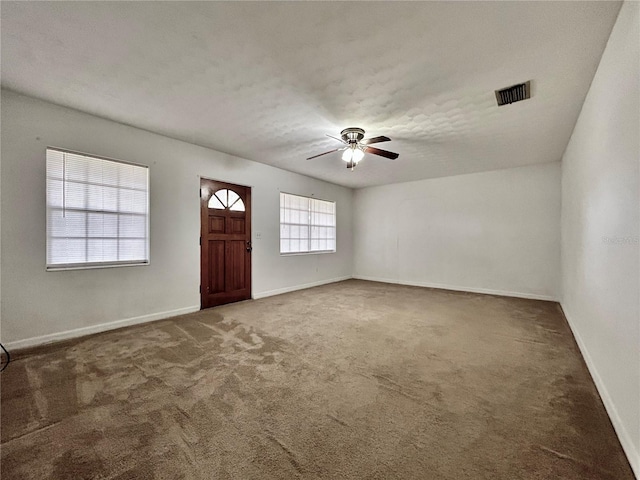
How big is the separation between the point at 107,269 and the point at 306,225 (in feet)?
13.0

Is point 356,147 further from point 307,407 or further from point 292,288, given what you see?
point 292,288

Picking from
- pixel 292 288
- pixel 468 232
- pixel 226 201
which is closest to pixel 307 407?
pixel 226 201

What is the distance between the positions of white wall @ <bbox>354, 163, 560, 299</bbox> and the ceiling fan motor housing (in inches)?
141

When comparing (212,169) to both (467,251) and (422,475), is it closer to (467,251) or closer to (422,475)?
(422,475)

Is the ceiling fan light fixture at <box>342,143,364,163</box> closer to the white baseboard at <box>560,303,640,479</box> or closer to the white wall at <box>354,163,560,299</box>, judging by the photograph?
the white baseboard at <box>560,303,640,479</box>

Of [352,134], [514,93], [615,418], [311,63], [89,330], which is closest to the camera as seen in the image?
[615,418]

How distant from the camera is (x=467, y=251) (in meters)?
5.93

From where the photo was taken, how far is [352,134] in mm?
3496

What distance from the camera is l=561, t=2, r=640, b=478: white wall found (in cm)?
146

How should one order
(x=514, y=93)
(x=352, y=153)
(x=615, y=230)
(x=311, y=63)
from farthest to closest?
(x=352, y=153)
(x=514, y=93)
(x=311, y=63)
(x=615, y=230)

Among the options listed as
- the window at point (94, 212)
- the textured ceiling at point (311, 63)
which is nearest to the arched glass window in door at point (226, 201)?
the window at point (94, 212)

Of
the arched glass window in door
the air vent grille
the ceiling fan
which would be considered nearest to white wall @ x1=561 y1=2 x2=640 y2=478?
the air vent grille

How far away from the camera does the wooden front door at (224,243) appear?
4.42 m

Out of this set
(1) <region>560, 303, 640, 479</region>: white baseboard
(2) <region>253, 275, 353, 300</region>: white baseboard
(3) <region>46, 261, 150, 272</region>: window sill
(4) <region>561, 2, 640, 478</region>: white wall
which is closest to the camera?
(1) <region>560, 303, 640, 479</region>: white baseboard
